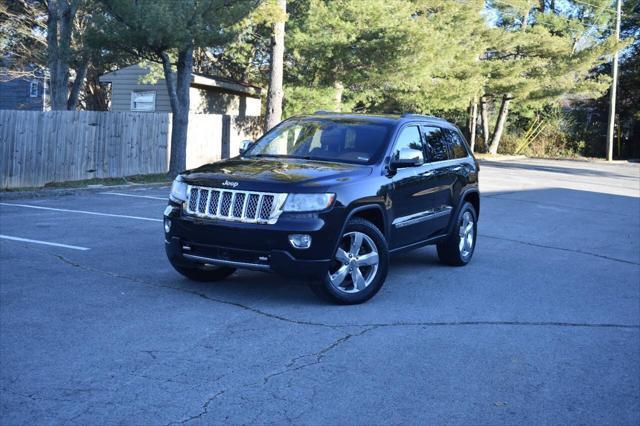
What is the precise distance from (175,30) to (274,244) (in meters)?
12.6

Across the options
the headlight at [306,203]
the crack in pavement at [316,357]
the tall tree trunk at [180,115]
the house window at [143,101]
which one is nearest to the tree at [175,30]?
the tall tree trunk at [180,115]

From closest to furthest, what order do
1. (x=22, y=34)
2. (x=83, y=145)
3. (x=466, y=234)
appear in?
1. (x=466, y=234)
2. (x=83, y=145)
3. (x=22, y=34)

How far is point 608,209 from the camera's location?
17766mm

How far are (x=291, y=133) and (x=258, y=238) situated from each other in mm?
2158

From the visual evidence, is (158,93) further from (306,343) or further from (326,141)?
(306,343)

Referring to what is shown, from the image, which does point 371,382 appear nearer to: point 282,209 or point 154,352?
point 154,352

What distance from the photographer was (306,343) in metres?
5.83

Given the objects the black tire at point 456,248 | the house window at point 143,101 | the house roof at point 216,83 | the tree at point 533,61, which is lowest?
the black tire at point 456,248

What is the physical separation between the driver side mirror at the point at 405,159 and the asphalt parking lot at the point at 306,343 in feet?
4.26

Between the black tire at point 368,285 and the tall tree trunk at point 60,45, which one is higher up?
the tall tree trunk at point 60,45


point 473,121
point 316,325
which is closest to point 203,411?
point 316,325

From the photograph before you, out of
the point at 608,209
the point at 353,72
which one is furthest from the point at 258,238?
the point at 353,72

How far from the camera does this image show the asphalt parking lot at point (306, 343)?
458 cm

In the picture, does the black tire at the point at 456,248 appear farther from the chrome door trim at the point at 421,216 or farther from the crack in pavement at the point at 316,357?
the crack in pavement at the point at 316,357
